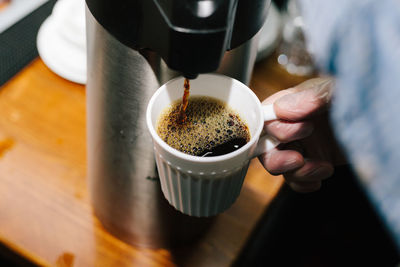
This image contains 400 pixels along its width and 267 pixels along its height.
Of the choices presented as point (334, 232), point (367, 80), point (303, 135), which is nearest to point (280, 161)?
point (303, 135)

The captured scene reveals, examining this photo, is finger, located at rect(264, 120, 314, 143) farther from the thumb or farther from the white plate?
the white plate

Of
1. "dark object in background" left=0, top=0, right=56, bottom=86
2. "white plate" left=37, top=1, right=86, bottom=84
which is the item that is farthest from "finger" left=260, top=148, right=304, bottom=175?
"dark object in background" left=0, top=0, right=56, bottom=86

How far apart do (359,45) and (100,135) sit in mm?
348

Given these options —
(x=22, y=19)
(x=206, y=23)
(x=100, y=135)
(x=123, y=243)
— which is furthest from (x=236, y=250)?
(x=22, y=19)

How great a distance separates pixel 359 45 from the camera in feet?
0.63

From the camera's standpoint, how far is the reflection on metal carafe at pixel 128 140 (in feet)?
1.30

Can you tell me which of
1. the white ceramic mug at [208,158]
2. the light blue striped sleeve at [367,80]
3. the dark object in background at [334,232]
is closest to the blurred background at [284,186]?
the dark object in background at [334,232]

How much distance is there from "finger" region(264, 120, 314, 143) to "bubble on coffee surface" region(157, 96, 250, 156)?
0.02m

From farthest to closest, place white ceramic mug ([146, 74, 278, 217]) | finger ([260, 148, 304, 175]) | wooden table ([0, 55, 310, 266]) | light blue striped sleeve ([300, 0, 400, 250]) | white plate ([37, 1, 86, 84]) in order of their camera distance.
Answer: white plate ([37, 1, 86, 84]), wooden table ([0, 55, 310, 266]), finger ([260, 148, 304, 175]), white ceramic mug ([146, 74, 278, 217]), light blue striped sleeve ([300, 0, 400, 250])

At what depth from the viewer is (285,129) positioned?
443 millimetres

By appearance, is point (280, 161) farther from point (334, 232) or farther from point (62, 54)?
point (334, 232)

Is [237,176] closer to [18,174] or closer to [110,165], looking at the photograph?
[110,165]

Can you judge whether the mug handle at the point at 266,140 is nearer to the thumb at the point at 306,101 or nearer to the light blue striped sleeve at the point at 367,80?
the thumb at the point at 306,101

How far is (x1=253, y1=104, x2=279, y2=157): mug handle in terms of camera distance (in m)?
0.39
